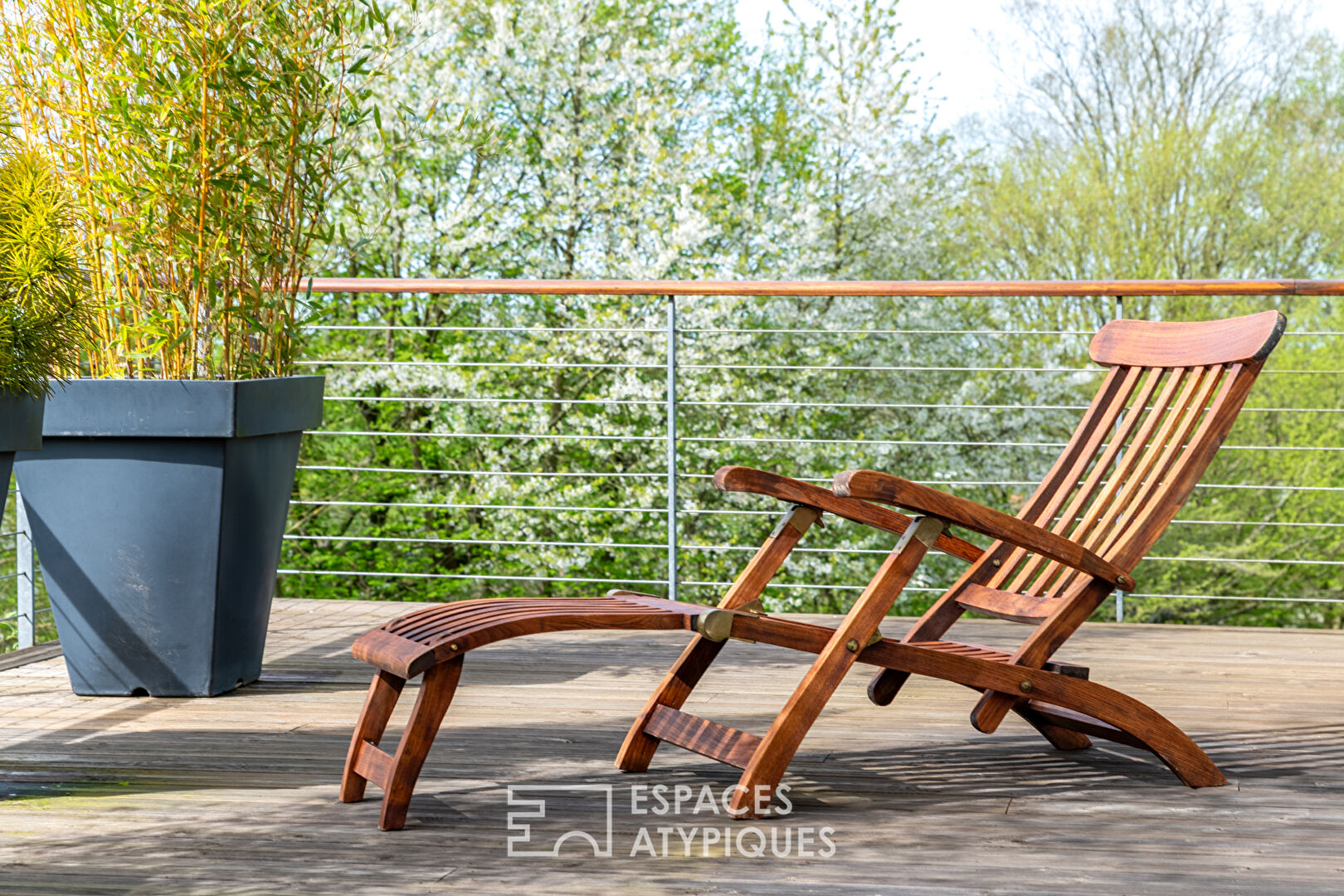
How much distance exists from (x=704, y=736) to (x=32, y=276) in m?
1.32

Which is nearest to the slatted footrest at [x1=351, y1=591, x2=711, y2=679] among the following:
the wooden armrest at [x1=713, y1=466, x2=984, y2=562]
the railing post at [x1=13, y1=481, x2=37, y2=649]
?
the wooden armrest at [x1=713, y1=466, x2=984, y2=562]

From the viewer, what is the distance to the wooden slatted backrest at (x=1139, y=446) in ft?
6.91

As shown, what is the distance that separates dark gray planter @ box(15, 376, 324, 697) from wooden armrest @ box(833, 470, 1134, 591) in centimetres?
142

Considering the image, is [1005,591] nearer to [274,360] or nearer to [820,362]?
[274,360]

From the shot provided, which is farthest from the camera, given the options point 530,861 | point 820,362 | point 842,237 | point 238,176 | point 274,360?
point 842,237

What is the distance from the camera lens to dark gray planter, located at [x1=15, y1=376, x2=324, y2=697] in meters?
2.61

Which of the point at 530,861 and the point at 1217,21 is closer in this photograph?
the point at 530,861

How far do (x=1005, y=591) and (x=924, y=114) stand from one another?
7.71 meters

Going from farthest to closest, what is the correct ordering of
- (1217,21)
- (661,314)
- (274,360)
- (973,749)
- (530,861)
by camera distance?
1. (1217,21)
2. (661,314)
3. (274,360)
4. (973,749)
5. (530,861)

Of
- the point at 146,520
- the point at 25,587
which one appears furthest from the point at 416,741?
the point at 25,587

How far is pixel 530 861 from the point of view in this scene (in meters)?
1.72

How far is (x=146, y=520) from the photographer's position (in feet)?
8.64

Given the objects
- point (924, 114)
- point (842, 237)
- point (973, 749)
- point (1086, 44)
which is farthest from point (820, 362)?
point (973, 749)

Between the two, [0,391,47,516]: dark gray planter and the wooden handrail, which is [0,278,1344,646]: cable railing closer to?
the wooden handrail
